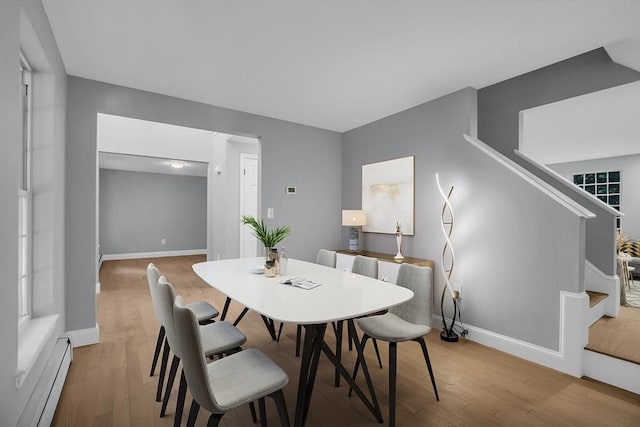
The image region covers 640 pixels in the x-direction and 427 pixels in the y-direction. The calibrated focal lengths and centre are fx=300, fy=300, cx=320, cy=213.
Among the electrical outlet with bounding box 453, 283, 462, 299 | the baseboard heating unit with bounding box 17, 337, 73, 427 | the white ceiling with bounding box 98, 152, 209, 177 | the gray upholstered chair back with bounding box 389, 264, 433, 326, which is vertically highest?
the white ceiling with bounding box 98, 152, 209, 177

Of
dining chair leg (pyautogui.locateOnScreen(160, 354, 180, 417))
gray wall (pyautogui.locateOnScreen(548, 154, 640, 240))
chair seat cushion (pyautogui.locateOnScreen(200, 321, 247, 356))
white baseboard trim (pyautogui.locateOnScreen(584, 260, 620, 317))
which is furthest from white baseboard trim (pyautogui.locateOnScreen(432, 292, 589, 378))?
gray wall (pyautogui.locateOnScreen(548, 154, 640, 240))

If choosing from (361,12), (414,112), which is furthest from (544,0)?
(414,112)

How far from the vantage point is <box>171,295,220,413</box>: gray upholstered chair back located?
3.77ft

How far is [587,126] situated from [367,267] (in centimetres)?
447

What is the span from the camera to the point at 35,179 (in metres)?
2.24

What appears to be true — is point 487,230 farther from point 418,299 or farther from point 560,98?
point 560,98

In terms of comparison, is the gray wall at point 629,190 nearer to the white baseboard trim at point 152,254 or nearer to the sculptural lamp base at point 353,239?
the sculptural lamp base at point 353,239

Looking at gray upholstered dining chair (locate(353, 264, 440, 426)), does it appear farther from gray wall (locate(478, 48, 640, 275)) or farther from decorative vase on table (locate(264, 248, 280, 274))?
gray wall (locate(478, 48, 640, 275))

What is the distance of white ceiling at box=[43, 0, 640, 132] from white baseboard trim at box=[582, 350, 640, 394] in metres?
2.46

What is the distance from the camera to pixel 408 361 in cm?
261

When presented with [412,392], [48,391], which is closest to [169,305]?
[48,391]

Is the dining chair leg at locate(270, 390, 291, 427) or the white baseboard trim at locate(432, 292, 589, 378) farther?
the white baseboard trim at locate(432, 292, 589, 378)

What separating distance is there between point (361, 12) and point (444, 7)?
1.75ft

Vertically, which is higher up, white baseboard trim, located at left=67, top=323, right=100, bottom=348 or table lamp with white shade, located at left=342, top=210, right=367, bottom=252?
table lamp with white shade, located at left=342, top=210, right=367, bottom=252
